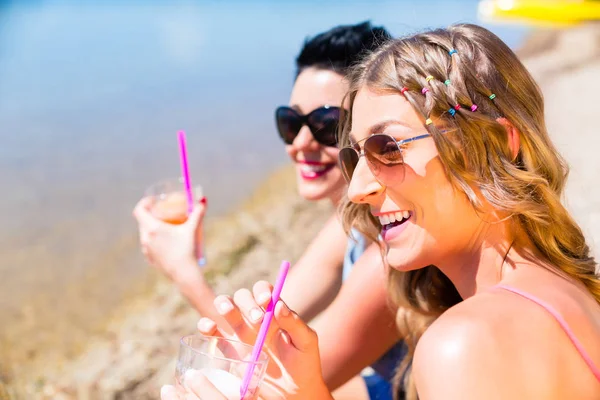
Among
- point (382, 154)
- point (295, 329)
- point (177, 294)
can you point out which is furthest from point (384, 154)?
point (177, 294)

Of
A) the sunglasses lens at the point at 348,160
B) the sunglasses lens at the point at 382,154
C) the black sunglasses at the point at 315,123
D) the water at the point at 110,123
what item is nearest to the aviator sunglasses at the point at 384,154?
the sunglasses lens at the point at 382,154

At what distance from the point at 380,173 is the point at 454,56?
31 centimetres

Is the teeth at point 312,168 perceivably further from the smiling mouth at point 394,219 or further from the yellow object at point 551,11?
the yellow object at point 551,11

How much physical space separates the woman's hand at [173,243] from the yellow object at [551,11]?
1223cm

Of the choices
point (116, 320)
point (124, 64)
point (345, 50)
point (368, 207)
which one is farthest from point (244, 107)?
point (368, 207)

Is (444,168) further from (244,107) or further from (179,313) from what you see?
(244,107)

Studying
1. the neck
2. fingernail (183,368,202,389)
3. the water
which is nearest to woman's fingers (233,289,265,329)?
fingernail (183,368,202,389)

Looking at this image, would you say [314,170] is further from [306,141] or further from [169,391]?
[169,391]

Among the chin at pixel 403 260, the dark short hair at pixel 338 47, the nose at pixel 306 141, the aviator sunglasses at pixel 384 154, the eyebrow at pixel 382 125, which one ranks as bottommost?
the chin at pixel 403 260

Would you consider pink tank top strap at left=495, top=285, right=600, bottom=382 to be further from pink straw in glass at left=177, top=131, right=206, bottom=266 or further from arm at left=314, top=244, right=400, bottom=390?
pink straw in glass at left=177, top=131, right=206, bottom=266

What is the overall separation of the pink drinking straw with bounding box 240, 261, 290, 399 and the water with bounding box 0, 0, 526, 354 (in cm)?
81

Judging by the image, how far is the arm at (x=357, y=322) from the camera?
2283mm

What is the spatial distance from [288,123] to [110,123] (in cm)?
917

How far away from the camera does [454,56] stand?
166cm
